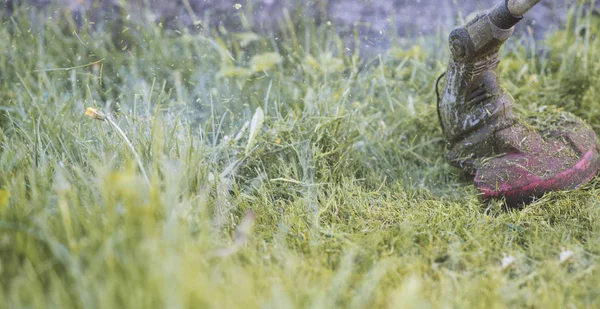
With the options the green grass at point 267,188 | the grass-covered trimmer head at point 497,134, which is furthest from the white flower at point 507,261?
the grass-covered trimmer head at point 497,134

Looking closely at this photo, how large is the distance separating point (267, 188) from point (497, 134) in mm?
891

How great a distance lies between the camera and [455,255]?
5.04ft

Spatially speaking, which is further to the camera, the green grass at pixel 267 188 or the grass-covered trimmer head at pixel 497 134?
the grass-covered trimmer head at pixel 497 134

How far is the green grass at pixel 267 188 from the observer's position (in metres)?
1.20

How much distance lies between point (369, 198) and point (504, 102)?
24.5 inches

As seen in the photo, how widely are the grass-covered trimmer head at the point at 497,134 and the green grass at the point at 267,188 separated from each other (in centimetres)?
8

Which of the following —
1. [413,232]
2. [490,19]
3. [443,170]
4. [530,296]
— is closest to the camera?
→ [530,296]

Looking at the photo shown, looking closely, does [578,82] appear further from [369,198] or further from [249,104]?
[249,104]

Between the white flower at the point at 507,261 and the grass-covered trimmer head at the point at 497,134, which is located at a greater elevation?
the grass-covered trimmer head at the point at 497,134

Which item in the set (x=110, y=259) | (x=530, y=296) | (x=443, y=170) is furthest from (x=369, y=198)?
(x=110, y=259)

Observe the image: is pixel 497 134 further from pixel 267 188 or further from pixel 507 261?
pixel 267 188

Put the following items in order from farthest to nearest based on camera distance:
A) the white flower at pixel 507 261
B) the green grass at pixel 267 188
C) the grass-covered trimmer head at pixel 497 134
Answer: the grass-covered trimmer head at pixel 497 134 → the white flower at pixel 507 261 → the green grass at pixel 267 188

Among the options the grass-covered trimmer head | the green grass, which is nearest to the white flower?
the green grass

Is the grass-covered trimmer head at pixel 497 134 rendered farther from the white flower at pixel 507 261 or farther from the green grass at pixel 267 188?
the white flower at pixel 507 261
